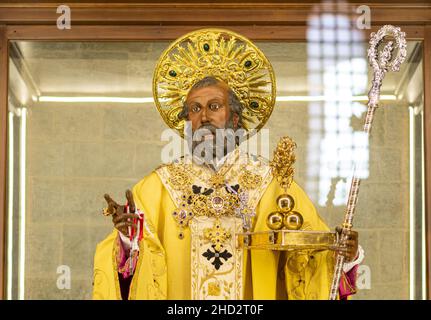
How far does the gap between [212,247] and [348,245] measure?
71 cm

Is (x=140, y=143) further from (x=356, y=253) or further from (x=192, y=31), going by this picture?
(x=356, y=253)

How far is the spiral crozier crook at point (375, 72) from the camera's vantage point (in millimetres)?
7188

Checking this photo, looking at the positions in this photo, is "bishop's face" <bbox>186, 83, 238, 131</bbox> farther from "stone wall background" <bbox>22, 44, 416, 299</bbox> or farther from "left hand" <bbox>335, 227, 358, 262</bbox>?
"left hand" <bbox>335, 227, 358, 262</bbox>

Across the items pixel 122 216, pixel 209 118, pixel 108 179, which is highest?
pixel 209 118

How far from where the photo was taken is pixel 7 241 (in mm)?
8172

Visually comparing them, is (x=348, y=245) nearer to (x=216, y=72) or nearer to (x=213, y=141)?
(x=213, y=141)

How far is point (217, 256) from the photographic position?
24.6 feet

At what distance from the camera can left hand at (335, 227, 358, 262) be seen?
7.16 meters

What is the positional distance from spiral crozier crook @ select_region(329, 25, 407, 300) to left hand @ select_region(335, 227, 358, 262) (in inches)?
0.8

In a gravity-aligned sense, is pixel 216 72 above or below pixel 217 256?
above

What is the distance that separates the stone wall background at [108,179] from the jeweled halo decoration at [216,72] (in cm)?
53

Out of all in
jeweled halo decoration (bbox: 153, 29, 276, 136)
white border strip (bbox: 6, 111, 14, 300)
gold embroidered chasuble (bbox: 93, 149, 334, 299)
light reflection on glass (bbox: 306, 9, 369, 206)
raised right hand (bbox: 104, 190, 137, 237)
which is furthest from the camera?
light reflection on glass (bbox: 306, 9, 369, 206)

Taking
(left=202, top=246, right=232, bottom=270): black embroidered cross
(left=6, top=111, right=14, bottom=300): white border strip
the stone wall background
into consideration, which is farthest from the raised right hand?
(left=6, top=111, right=14, bottom=300): white border strip

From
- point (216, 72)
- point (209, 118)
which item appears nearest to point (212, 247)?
point (209, 118)
